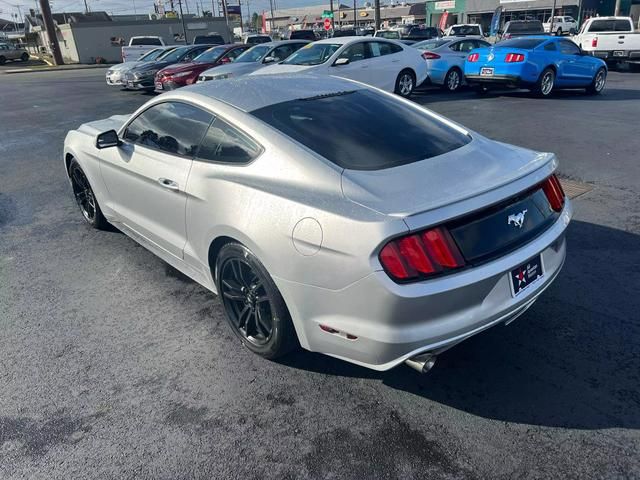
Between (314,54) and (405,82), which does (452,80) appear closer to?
(405,82)

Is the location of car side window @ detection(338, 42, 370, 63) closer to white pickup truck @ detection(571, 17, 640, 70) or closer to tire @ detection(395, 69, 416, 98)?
tire @ detection(395, 69, 416, 98)

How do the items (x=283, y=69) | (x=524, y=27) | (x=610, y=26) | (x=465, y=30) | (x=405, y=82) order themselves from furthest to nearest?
(x=465, y=30)
(x=524, y=27)
(x=610, y=26)
(x=405, y=82)
(x=283, y=69)

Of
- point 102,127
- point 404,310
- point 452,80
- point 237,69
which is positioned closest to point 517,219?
point 404,310

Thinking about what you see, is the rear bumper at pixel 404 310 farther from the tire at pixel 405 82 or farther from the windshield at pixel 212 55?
the windshield at pixel 212 55

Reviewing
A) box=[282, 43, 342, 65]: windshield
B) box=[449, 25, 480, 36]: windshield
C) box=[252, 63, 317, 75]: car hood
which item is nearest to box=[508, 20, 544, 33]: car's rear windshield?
box=[449, 25, 480, 36]: windshield

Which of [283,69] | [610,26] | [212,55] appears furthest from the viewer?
[610,26]

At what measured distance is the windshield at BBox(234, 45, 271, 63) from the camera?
14.0 meters

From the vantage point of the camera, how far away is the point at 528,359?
2.94m

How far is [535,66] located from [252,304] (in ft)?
37.6

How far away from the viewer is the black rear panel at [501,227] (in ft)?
7.68

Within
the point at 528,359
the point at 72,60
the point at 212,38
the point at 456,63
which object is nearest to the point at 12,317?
the point at 528,359

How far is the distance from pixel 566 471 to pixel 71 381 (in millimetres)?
2631

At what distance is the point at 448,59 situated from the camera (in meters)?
14.4

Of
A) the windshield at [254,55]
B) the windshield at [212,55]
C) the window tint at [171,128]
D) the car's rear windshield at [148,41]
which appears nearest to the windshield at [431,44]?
the windshield at [254,55]
